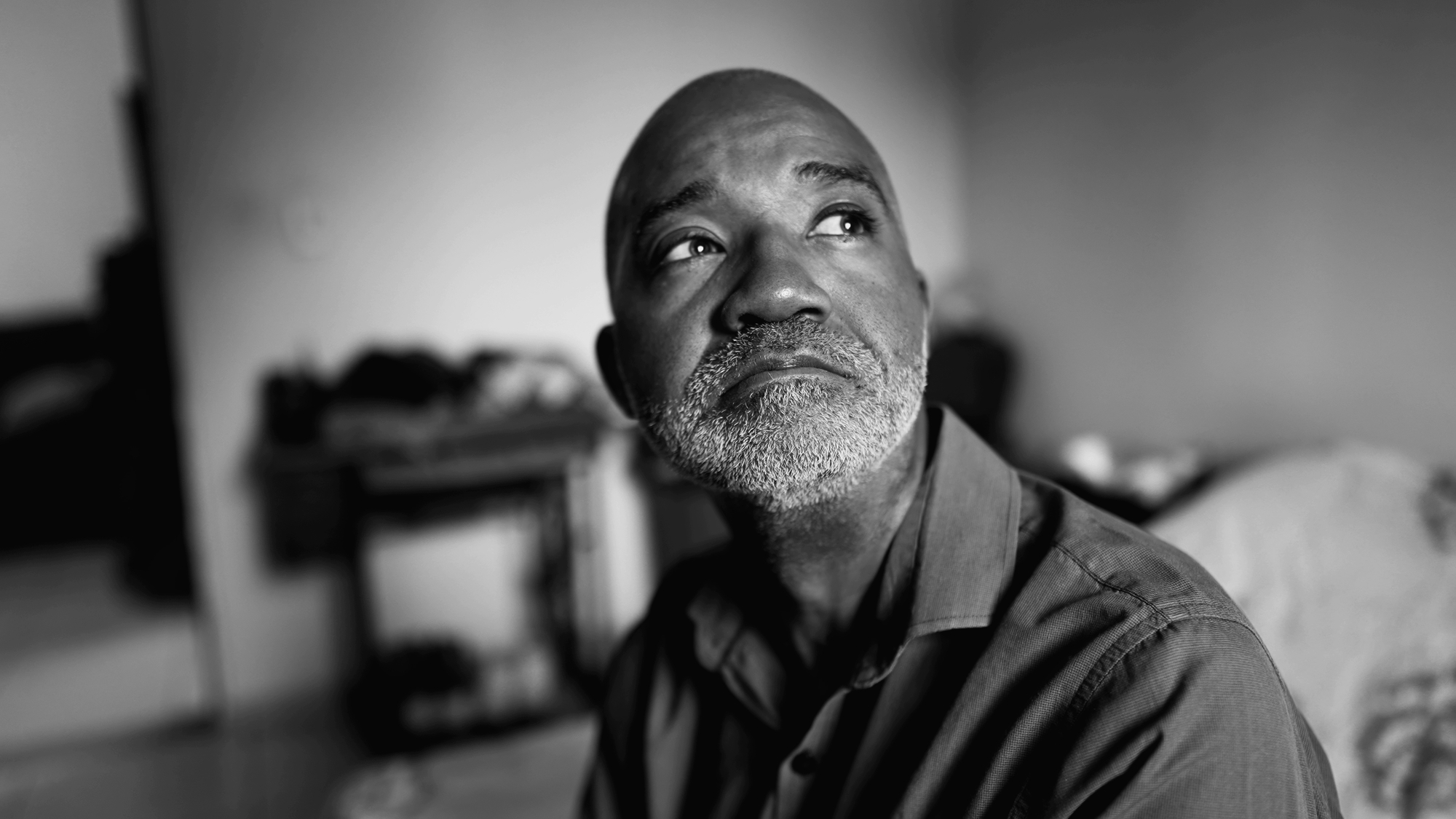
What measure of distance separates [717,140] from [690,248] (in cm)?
12

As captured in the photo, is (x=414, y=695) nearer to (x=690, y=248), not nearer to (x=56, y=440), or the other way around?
(x=56, y=440)

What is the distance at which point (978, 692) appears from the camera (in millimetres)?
800

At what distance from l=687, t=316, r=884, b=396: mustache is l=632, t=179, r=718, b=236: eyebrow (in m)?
0.16

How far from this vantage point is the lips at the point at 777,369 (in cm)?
88

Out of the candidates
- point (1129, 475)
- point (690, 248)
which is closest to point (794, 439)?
point (690, 248)

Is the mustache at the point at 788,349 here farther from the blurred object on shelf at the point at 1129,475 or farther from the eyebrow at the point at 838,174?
the blurred object on shelf at the point at 1129,475

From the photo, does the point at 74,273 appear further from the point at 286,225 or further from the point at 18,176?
the point at 286,225

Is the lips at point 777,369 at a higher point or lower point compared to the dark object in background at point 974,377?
higher

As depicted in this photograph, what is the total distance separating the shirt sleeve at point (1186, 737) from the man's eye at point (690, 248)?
540mm

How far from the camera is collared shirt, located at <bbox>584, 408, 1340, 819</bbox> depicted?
27.4 inches

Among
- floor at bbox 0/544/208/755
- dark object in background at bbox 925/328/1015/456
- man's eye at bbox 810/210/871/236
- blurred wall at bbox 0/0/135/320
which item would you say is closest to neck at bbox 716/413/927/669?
man's eye at bbox 810/210/871/236

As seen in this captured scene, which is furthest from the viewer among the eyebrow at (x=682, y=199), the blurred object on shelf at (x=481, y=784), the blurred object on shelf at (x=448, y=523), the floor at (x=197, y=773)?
the blurred object on shelf at (x=448, y=523)

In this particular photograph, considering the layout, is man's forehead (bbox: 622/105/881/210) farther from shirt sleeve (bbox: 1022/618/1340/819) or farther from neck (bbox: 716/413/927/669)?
shirt sleeve (bbox: 1022/618/1340/819)

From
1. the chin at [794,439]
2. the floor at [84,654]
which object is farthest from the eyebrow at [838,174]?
the floor at [84,654]
